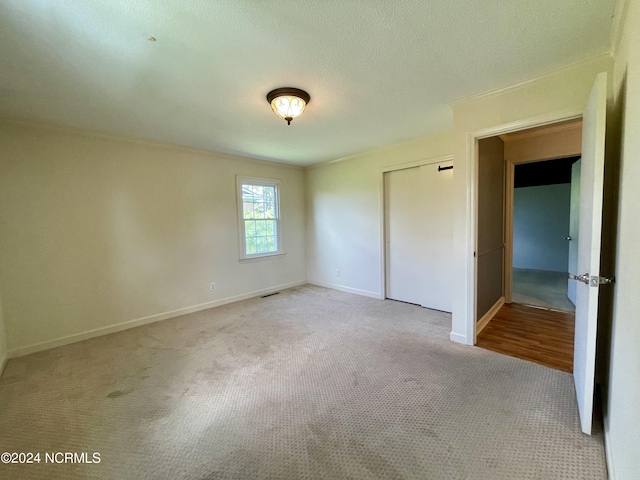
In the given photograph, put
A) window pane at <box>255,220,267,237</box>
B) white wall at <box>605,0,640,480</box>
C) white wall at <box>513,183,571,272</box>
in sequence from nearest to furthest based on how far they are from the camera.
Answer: white wall at <box>605,0,640,480</box> → window pane at <box>255,220,267,237</box> → white wall at <box>513,183,571,272</box>

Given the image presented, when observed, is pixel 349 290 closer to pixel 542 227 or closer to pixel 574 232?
pixel 574 232

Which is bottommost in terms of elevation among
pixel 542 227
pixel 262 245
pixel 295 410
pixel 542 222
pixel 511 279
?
pixel 295 410

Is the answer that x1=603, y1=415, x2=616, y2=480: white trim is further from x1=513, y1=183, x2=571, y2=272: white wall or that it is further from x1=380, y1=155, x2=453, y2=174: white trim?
x1=513, y1=183, x2=571, y2=272: white wall

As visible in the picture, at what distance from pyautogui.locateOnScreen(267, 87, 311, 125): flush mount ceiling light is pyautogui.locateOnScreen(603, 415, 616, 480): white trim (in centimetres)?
284

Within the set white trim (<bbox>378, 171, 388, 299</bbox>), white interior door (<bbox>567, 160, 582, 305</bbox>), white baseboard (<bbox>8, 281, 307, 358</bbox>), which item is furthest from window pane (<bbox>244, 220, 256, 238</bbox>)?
white interior door (<bbox>567, 160, 582, 305</bbox>)

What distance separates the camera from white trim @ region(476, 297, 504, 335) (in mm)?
3032

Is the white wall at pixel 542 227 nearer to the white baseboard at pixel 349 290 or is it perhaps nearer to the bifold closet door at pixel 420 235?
the bifold closet door at pixel 420 235

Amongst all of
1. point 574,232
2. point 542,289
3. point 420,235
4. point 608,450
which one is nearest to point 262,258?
point 420,235

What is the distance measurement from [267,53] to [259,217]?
3256 millimetres

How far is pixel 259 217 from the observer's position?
4.78 metres

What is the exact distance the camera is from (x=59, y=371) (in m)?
2.40

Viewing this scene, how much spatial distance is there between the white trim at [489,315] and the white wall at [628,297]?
1.54m

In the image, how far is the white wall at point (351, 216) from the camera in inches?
161

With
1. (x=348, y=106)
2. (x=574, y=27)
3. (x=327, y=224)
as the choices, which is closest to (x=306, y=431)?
(x=348, y=106)
